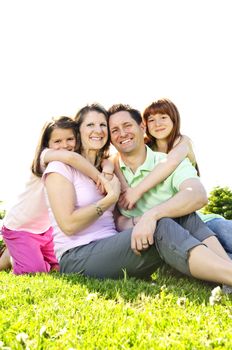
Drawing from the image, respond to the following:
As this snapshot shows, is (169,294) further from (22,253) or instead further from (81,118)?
(22,253)

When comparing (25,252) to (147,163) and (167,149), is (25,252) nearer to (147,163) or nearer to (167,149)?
(147,163)

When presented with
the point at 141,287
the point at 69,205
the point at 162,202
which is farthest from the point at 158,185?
the point at 141,287

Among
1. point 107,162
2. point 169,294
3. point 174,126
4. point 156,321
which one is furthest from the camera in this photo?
point 174,126

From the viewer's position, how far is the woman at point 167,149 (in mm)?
5746

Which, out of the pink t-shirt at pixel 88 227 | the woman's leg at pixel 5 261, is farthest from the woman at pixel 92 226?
the woman's leg at pixel 5 261

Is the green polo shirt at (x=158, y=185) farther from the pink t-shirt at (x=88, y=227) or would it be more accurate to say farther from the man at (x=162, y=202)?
the pink t-shirt at (x=88, y=227)

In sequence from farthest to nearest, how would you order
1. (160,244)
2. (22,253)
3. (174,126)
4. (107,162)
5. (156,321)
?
(22,253) < (174,126) < (107,162) < (160,244) < (156,321)

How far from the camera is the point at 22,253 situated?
7.15 m

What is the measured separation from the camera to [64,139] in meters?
6.08

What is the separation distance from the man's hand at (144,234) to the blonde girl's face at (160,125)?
1.81 meters

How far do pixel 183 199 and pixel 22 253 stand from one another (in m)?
2.81

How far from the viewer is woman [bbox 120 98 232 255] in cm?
575

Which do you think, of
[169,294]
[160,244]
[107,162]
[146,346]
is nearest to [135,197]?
[107,162]

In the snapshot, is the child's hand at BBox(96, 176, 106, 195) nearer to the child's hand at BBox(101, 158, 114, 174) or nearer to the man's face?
the child's hand at BBox(101, 158, 114, 174)
